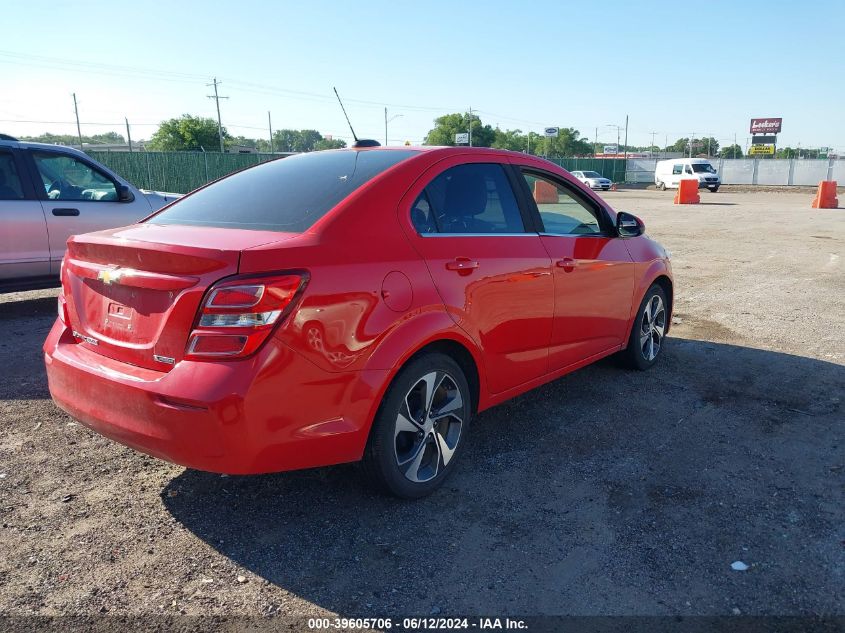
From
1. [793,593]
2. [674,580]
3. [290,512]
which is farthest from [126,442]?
[793,593]

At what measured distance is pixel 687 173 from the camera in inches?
1645

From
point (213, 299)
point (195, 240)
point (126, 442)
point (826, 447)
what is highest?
point (195, 240)

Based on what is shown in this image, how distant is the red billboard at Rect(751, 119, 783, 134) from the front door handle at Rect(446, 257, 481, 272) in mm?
89153

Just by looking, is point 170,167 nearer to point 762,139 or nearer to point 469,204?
point 469,204

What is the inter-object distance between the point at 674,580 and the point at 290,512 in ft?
5.75

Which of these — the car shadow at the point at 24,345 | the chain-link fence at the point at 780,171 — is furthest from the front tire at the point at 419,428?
the chain-link fence at the point at 780,171

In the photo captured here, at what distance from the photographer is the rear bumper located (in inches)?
105

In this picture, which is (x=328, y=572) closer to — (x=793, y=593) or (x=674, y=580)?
(x=674, y=580)

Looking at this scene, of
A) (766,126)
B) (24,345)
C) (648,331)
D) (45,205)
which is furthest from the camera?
(766,126)

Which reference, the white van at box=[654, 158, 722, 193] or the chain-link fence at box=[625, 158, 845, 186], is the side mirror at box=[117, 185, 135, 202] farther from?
the chain-link fence at box=[625, 158, 845, 186]

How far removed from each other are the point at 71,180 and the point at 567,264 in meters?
5.95

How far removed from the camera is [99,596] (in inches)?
105

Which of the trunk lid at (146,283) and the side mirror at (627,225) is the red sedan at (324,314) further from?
the side mirror at (627,225)

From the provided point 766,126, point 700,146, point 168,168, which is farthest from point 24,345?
point 700,146
